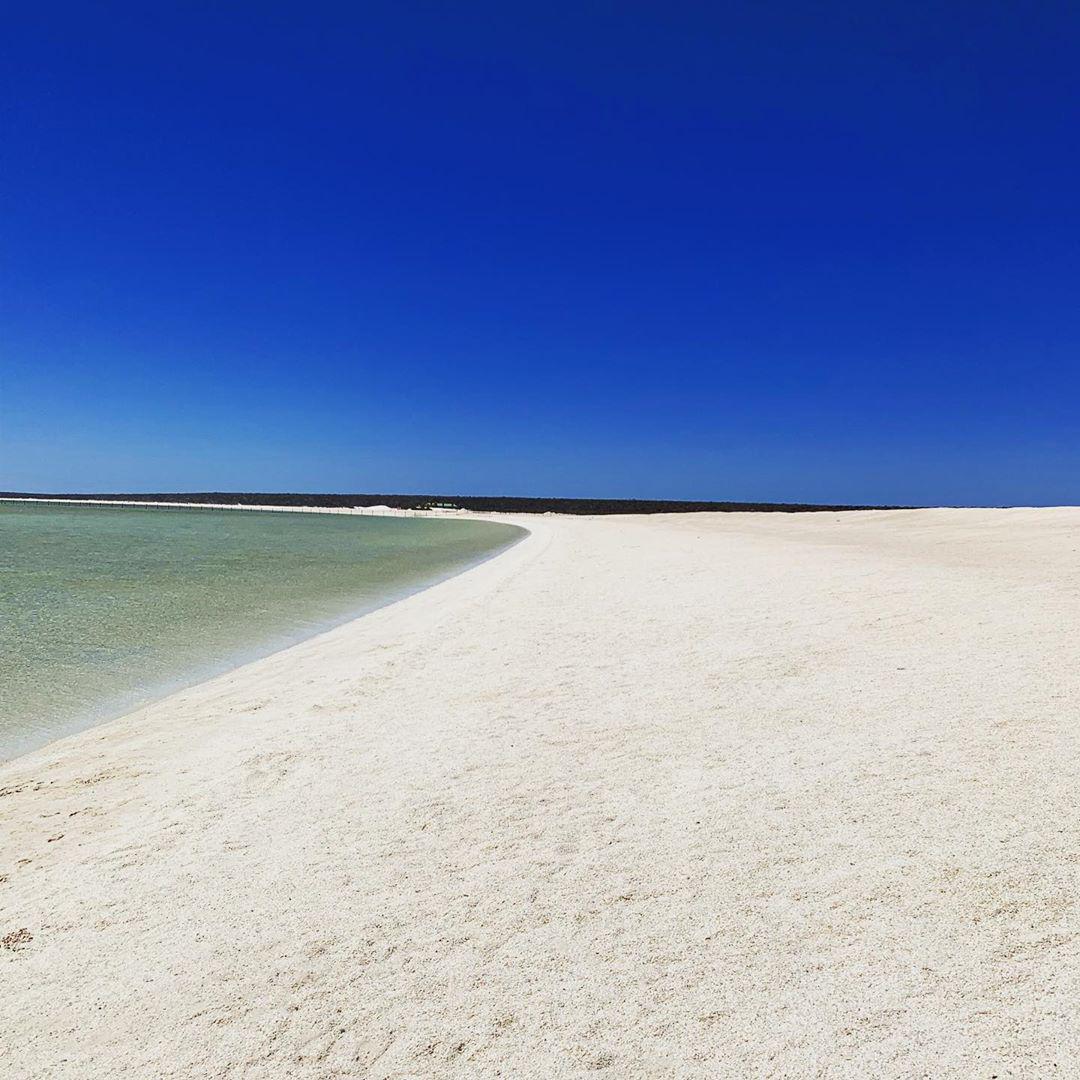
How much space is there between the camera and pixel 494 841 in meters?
3.55

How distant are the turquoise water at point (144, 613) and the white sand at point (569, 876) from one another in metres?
1.34

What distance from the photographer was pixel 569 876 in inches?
126

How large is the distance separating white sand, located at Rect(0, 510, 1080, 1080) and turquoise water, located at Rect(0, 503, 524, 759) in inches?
52.9

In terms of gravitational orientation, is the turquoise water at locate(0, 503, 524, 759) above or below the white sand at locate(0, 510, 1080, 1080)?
below

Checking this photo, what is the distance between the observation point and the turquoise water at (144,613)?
7094mm

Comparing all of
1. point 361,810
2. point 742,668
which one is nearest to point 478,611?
point 742,668

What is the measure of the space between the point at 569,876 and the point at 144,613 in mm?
10771

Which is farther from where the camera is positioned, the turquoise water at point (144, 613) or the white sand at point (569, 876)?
the turquoise water at point (144, 613)

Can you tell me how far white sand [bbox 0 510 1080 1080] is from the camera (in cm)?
229

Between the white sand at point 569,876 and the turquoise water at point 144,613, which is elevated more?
the white sand at point 569,876

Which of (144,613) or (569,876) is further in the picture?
(144,613)

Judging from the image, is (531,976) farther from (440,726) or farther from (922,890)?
(440,726)

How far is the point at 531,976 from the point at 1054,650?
582 centimetres

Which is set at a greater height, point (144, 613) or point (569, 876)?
point (569, 876)
